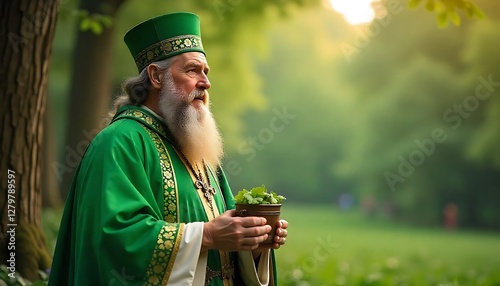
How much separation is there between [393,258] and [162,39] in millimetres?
10012

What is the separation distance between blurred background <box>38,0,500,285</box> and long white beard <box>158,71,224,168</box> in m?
0.87

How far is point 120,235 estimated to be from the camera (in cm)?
375

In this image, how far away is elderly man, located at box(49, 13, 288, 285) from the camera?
3807 mm

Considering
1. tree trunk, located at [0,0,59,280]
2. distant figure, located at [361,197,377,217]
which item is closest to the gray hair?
tree trunk, located at [0,0,59,280]

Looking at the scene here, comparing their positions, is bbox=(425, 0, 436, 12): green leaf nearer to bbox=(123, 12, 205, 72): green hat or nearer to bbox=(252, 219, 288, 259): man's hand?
bbox=(123, 12, 205, 72): green hat

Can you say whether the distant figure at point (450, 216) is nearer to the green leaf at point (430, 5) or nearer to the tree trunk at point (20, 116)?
the green leaf at point (430, 5)

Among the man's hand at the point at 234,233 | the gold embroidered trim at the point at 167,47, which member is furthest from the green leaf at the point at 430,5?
the man's hand at the point at 234,233

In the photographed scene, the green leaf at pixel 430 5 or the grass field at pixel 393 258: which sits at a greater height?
the green leaf at pixel 430 5

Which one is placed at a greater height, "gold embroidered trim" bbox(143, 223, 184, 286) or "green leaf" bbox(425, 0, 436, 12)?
"green leaf" bbox(425, 0, 436, 12)

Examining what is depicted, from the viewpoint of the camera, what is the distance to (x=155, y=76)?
4.44m

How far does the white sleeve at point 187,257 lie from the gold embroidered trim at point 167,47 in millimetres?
1107

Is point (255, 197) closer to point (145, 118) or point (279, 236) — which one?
point (279, 236)

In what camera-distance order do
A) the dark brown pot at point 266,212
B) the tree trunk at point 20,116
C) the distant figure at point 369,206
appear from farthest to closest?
the distant figure at point 369,206 → the tree trunk at point 20,116 → the dark brown pot at point 266,212

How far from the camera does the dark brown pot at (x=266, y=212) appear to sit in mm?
3891
